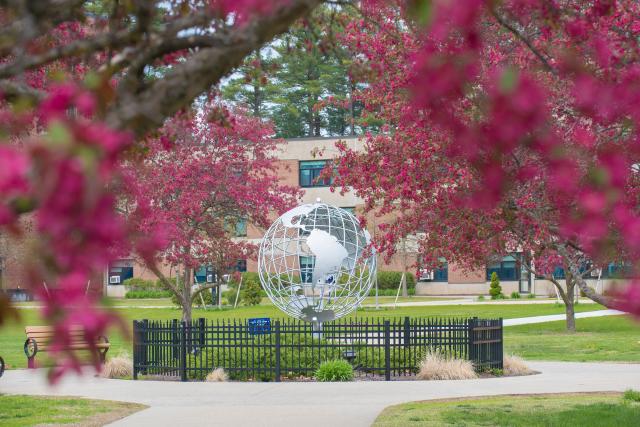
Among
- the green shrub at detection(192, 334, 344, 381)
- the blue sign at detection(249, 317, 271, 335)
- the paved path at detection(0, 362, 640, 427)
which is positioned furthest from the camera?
the blue sign at detection(249, 317, 271, 335)

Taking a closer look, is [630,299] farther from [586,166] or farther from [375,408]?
[375,408]

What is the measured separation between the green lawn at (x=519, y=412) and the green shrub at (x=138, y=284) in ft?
Result: 180

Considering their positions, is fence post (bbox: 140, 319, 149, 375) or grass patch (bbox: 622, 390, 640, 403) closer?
grass patch (bbox: 622, 390, 640, 403)

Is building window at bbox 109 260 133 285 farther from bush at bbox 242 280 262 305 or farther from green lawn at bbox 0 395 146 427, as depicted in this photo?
green lawn at bbox 0 395 146 427

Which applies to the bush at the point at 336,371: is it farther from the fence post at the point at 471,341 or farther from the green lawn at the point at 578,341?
the green lawn at the point at 578,341

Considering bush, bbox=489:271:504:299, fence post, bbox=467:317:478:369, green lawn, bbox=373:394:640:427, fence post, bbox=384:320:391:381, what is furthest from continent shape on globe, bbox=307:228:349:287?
bush, bbox=489:271:504:299

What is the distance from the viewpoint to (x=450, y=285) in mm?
65375

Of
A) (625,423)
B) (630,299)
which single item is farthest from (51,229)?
(625,423)

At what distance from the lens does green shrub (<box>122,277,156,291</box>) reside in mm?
66625

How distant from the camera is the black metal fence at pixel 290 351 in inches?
691

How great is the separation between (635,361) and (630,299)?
18.3m

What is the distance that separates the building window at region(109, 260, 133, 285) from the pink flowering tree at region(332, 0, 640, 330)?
183 feet

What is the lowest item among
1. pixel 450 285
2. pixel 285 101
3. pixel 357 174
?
pixel 450 285

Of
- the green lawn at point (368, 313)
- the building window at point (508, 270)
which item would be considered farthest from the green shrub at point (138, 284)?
the building window at point (508, 270)
